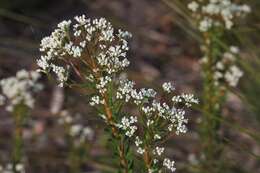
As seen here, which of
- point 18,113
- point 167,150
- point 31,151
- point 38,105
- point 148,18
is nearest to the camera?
point 18,113

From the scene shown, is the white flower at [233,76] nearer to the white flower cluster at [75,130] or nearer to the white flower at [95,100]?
the white flower cluster at [75,130]

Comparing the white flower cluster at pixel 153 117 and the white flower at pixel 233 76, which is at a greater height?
the white flower at pixel 233 76

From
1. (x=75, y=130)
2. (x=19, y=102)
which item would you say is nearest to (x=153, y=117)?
(x=19, y=102)

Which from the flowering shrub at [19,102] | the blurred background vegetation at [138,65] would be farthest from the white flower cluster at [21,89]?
the blurred background vegetation at [138,65]

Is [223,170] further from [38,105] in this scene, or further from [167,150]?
[38,105]

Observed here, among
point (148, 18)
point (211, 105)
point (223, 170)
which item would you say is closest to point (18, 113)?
point (211, 105)

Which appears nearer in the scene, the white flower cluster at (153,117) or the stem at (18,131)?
the white flower cluster at (153,117)
